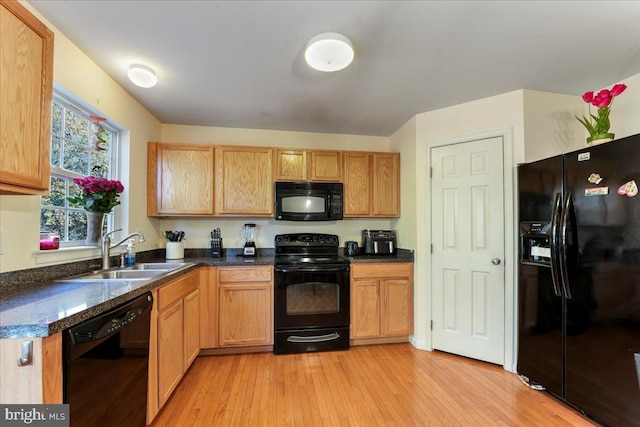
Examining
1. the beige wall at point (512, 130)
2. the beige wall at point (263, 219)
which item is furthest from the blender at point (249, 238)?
the beige wall at point (512, 130)

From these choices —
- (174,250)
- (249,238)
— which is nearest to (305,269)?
(249,238)

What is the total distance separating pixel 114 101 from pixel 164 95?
39cm

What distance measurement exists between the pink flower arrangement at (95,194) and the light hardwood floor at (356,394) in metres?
Result: 1.44

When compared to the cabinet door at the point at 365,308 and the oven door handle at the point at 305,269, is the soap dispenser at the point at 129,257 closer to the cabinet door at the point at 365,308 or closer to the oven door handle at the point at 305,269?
the oven door handle at the point at 305,269

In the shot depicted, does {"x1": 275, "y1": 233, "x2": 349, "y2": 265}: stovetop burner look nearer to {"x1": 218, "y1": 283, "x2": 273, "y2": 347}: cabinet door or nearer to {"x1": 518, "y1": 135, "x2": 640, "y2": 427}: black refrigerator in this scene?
{"x1": 218, "y1": 283, "x2": 273, "y2": 347}: cabinet door

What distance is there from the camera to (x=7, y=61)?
1.13m

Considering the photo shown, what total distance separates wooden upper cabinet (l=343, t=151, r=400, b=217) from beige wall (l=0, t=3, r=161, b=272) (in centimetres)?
207

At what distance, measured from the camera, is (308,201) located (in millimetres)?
3055

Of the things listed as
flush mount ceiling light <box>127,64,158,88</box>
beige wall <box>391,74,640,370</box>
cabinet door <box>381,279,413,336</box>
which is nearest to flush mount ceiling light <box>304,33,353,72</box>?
flush mount ceiling light <box>127,64,158,88</box>

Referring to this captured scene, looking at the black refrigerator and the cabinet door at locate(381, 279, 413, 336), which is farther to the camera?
the cabinet door at locate(381, 279, 413, 336)

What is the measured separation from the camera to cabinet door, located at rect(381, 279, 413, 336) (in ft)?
9.34

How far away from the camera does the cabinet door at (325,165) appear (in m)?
3.09

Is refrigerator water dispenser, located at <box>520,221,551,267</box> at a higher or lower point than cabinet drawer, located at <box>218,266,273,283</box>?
higher

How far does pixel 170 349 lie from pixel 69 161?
4.88 ft
